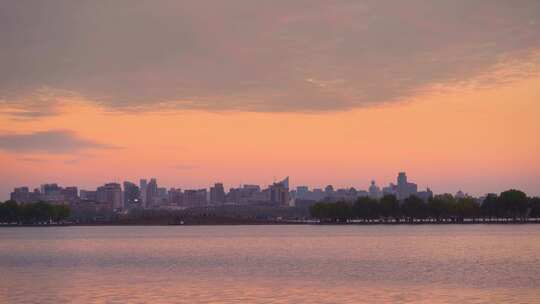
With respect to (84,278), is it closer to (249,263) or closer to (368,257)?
(249,263)

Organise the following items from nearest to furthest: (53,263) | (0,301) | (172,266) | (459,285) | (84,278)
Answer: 1. (0,301)
2. (459,285)
3. (84,278)
4. (172,266)
5. (53,263)

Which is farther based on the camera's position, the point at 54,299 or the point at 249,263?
the point at 249,263

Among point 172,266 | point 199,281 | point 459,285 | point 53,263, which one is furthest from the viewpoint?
point 53,263

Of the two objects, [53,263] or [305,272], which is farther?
[53,263]

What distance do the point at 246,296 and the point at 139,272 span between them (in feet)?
80.1

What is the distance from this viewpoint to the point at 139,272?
246 feet

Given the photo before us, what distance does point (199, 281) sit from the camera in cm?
6450

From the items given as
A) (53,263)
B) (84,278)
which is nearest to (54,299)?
(84,278)

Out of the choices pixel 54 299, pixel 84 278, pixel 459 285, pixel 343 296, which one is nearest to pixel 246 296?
pixel 343 296

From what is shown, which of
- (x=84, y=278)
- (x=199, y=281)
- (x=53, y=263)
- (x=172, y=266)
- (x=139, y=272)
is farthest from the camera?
(x=53, y=263)

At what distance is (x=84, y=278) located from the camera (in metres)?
69.4

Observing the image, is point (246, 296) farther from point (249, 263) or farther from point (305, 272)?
point (249, 263)

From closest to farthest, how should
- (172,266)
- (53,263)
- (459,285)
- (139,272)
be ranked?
(459,285) → (139,272) → (172,266) → (53,263)

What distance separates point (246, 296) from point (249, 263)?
111 ft
